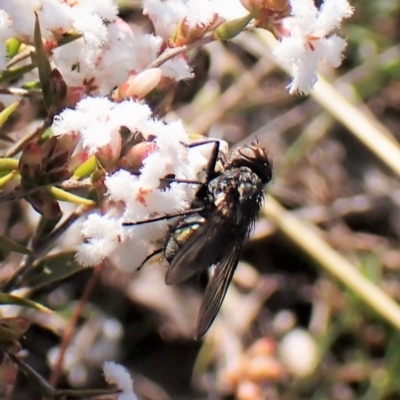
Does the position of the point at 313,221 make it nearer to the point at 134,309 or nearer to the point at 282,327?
the point at 282,327

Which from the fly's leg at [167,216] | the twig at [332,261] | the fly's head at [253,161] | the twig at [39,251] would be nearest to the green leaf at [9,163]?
the twig at [39,251]

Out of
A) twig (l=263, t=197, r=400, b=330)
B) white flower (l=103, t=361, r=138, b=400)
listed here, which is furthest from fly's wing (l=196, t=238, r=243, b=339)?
twig (l=263, t=197, r=400, b=330)

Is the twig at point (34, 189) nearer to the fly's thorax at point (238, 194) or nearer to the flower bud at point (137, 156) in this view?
the flower bud at point (137, 156)

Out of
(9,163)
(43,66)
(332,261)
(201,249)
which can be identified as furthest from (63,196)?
(332,261)

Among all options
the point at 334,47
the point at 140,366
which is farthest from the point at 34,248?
the point at 140,366

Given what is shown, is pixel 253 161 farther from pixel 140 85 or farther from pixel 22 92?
pixel 22 92
